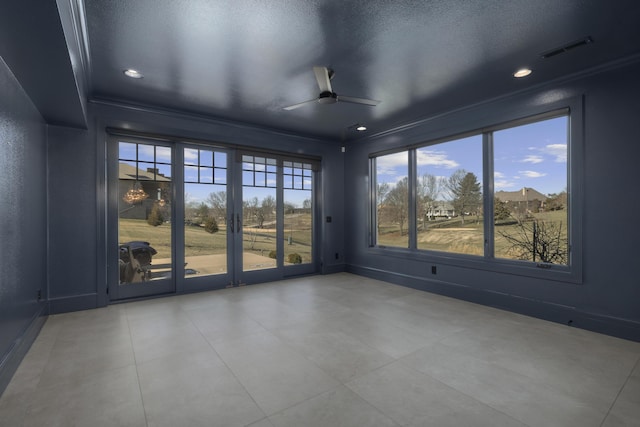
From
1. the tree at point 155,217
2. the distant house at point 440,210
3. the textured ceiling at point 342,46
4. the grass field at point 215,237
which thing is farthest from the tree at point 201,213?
the distant house at point 440,210

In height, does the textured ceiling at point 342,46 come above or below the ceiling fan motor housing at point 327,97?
above

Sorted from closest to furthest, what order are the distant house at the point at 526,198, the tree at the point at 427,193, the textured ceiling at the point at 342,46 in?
the textured ceiling at the point at 342,46, the distant house at the point at 526,198, the tree at the point at 427,193

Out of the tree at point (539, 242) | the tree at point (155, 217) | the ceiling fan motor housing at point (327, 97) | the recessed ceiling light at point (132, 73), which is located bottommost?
the tree at point (539, 242)

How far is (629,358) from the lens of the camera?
2535mm

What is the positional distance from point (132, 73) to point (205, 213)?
217 cm

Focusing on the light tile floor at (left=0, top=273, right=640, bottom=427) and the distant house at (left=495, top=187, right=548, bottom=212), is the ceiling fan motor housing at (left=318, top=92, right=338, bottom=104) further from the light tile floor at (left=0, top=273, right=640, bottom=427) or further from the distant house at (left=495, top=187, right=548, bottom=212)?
the distant house at (left=495, top=187, right=548, bottom=212)

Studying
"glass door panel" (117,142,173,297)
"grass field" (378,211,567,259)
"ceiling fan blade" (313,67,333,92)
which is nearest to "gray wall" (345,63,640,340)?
"grass field" (378,211,567,259)

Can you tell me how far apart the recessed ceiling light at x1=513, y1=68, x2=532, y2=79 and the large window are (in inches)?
24.5

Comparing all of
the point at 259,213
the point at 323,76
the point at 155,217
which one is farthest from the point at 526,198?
the point at 155,217

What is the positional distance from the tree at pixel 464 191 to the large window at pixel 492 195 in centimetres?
1

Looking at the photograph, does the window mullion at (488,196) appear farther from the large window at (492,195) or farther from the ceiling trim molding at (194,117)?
the ceiling trim molding at (194,117)

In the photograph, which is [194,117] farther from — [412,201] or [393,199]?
[412,201]

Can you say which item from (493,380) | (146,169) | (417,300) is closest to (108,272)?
(146,169)

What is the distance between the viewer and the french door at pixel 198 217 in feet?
13.7
